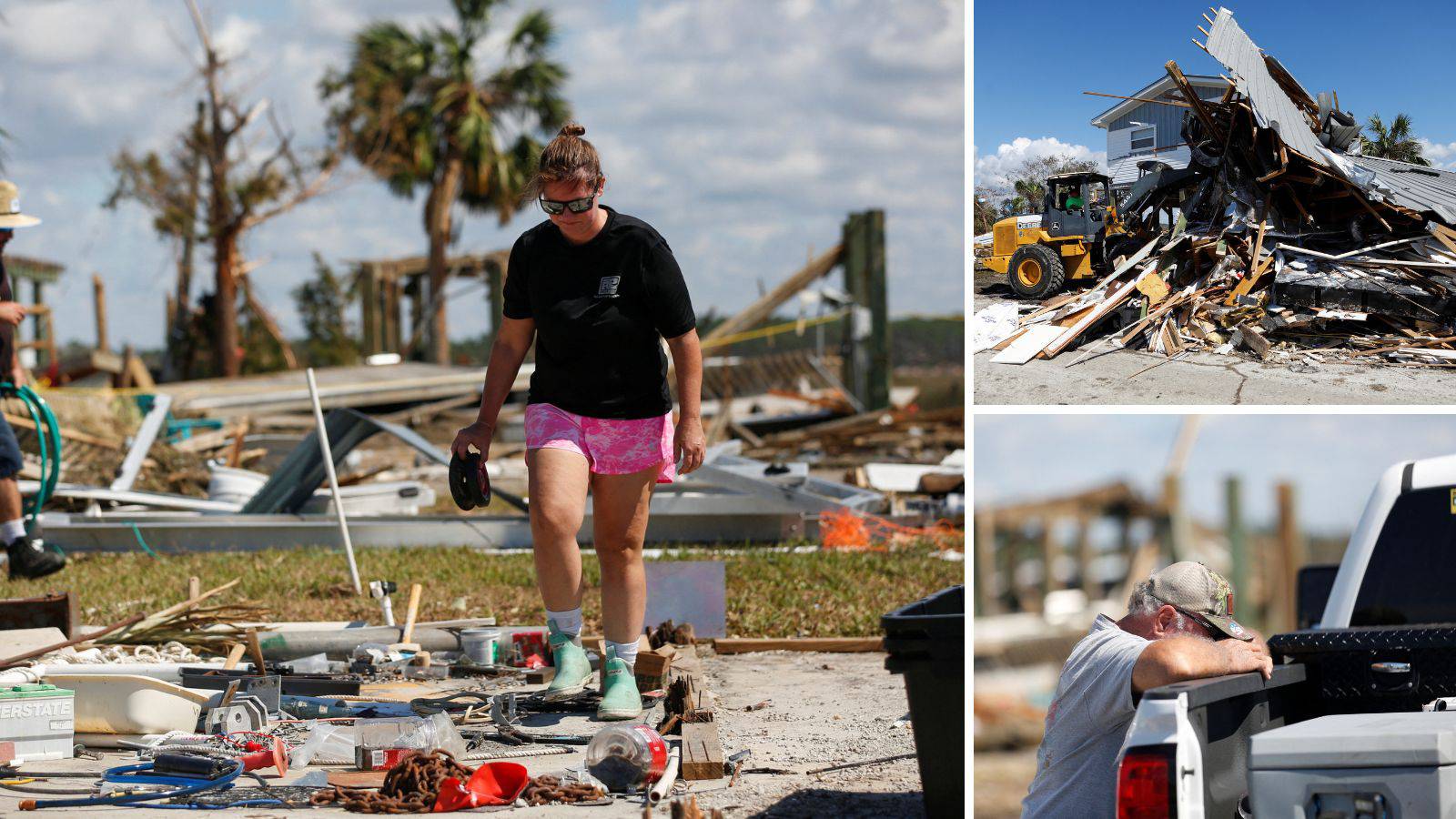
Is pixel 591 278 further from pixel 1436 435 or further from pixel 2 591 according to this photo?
pixel 1436 435

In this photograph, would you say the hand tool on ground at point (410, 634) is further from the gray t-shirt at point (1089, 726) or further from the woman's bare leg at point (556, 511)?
the gray t-shirt at point (1089, 726)

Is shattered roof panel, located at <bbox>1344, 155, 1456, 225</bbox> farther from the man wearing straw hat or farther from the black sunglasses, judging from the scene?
the man wearing straw hat

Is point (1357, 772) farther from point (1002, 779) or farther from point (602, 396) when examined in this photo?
point (1002, 779)

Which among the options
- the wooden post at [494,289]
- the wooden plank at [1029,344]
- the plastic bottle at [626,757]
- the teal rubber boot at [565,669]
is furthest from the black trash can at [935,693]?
the wooden post at [494,289]

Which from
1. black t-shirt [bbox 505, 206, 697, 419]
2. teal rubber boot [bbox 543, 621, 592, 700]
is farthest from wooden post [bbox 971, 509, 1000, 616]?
black t-shirt [bbox 505, 206, 697, 419]

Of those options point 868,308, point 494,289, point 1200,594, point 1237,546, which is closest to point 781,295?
point 868,308

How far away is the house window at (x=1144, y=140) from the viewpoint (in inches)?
132

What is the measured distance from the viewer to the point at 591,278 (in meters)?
4.56

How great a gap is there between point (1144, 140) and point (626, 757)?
2081mm

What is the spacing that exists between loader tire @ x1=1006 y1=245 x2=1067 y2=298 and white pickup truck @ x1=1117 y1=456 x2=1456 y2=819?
3.18 feet

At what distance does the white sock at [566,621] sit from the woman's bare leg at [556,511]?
0.09 m

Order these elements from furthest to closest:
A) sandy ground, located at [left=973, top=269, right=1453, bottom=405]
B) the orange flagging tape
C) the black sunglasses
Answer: the orange flagging tape
the black sunglasses
sandy ground, located at [left=973, top=269, right=1453, bottom=405]

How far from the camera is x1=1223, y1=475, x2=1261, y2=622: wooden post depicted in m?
7.66

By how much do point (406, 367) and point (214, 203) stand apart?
18.8ft
